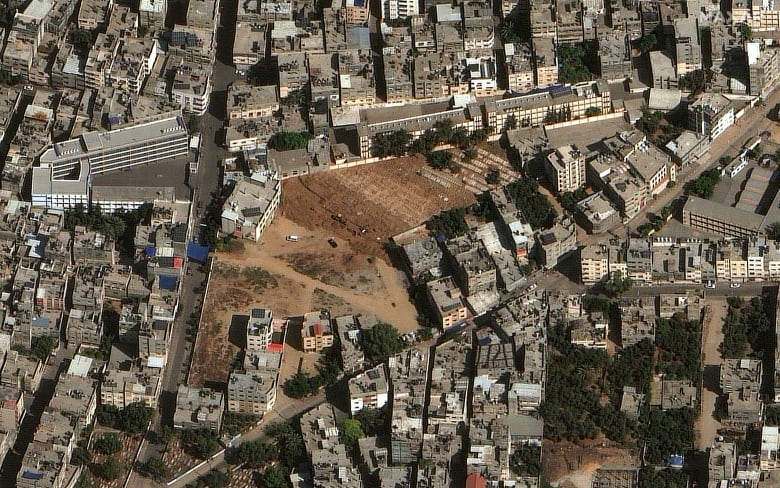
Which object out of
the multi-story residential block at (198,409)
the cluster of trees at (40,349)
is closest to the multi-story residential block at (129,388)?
the multi-story residential block at (198,409)

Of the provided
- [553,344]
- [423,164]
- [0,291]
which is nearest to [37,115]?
[0,291]

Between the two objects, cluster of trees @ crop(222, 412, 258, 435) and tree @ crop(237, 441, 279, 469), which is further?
cluster of trees @ crop(222, 412, 258, 435)

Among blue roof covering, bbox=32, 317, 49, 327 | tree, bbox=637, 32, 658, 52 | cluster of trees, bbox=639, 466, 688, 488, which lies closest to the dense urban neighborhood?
cluster of trees, bbox=639, 466, 688, 488

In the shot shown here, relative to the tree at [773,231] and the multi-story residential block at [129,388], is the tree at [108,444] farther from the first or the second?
the tree at [773,231]

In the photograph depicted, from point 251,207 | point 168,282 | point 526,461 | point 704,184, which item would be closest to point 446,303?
point 526,461

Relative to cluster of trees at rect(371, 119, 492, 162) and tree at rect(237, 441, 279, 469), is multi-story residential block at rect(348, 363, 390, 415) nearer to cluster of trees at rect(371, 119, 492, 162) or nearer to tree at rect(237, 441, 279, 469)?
tree at rect(237, 441, 279, 469)

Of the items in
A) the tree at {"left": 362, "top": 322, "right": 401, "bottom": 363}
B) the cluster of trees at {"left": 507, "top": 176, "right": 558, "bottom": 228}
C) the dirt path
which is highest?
the cluster of trees at {"left": 507, "top": 176, "right": 558, "bottom": 228}

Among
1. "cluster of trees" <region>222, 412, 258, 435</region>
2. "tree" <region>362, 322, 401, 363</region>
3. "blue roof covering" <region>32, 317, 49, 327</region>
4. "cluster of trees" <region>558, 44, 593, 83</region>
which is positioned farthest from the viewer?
"cluster of trees" <region>558, 44, 593, 83</region>
